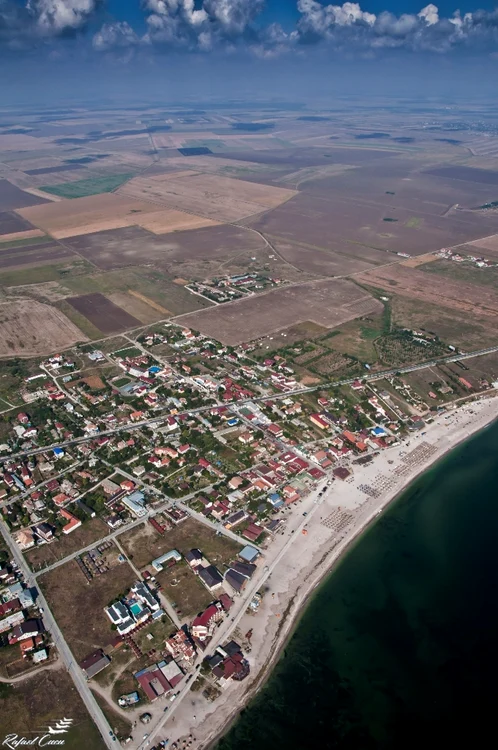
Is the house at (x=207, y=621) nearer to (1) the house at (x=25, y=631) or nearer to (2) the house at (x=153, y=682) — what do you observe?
(2) the house at (x=153, y=682)

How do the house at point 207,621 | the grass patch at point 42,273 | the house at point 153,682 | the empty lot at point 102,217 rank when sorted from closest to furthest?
1. the house at point 153,682
2. the house at point 207,621
3. the grass patch at point 42,273
4. the empty lot at point 102,217

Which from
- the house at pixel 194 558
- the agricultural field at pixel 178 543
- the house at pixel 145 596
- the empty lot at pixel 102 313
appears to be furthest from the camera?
the empty lot at pixel 102 313

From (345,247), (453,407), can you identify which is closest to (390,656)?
(453,407)

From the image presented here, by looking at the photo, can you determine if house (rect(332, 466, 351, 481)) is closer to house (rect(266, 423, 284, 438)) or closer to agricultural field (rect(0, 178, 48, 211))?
house (rect(266, 423, 284, 438))

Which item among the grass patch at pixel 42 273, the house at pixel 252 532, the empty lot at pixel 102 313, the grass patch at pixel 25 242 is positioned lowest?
the house at pixel 252 532

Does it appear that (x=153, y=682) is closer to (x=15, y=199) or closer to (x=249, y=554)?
(x=249, y=554)

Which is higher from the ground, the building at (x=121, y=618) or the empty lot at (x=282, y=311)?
the empty lot at (x=282, y=311)

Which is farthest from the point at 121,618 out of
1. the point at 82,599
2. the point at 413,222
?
the point at 413,222

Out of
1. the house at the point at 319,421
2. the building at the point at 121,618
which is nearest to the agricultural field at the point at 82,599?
the building at the point at 121,618

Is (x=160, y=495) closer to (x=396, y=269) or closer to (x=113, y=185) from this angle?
(x=396, y=269)
